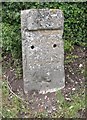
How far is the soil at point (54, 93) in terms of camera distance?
609 centimetres

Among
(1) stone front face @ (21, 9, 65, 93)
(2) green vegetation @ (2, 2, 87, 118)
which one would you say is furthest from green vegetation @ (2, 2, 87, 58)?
(1) stone front face @ (21, 9, 65, 93)

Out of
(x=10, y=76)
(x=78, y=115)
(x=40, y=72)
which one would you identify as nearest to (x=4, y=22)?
(x=10, y=76)

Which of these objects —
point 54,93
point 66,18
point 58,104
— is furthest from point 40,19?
point 66,18

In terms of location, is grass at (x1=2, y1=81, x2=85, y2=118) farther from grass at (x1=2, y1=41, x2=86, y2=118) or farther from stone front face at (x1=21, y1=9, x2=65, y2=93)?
stone front face at (x1=21, y1=9, x2=65, y2=93)

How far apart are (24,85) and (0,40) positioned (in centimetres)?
146

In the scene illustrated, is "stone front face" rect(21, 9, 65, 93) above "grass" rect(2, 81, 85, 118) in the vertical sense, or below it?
above

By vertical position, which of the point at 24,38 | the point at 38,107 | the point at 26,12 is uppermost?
the point at 26,12

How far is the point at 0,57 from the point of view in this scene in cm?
736

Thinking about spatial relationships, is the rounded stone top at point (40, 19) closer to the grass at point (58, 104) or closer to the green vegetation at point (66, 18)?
the grass at point (58, 104)

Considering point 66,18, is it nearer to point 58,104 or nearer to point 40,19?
point 40,19

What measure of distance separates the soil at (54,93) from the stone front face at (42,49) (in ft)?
0.43

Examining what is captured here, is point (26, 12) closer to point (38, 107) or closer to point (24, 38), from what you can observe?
point (24, 38)

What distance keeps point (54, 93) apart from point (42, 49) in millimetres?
739

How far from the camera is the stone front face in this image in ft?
19.9
